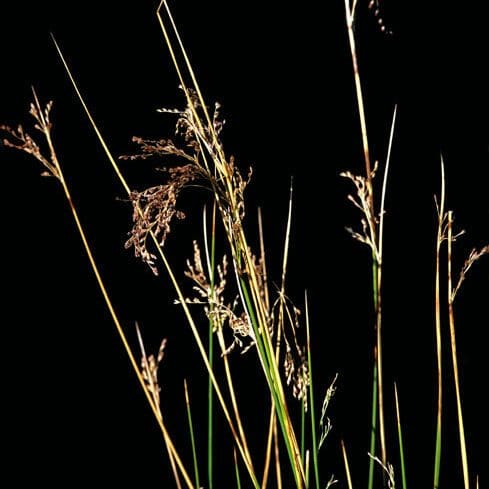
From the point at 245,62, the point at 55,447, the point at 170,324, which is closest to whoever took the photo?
the point at 55,447

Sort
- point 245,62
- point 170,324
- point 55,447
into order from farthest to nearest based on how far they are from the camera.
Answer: point 245,62
point 170,324
point 55,447

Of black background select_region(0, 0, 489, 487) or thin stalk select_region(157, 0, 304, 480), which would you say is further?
black background select_region(0, 0, 489, 487)

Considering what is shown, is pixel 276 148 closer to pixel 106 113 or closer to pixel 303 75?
pixel 303 75

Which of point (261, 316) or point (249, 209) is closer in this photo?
point (261, 316)

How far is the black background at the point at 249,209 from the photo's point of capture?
81.2 inches

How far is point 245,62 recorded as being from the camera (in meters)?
2.29

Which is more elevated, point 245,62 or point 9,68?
point 9,68

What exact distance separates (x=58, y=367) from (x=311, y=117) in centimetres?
119

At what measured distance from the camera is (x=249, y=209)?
2.26 metres

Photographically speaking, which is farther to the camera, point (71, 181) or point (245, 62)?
point (245, 62)

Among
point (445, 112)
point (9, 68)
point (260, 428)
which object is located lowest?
point (260, 428)

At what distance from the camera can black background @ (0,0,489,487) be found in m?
2.06

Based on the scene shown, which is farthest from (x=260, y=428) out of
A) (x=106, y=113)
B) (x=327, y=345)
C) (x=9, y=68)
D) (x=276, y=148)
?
(x=9, y=68)

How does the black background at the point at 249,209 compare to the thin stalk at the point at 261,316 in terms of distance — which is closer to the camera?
the thin stalk at the point at 261,316
